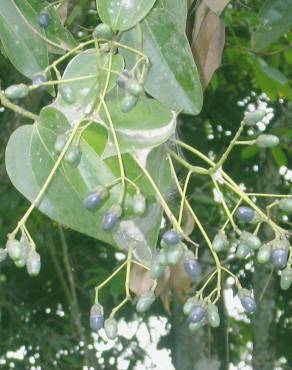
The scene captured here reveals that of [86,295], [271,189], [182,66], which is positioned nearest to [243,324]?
[86,295]

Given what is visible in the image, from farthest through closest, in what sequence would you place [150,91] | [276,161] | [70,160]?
[276,161] < [150,91] < [70,160]

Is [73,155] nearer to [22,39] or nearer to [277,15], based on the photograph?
[22,39]

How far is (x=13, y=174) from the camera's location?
1039 mm

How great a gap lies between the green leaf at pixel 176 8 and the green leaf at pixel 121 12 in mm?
79

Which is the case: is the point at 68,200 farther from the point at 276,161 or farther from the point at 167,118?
the point at 276,161

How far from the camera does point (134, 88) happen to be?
3.04 ft

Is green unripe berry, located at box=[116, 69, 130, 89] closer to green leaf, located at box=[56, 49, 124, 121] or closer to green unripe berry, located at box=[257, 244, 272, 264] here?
green leaf, located at box=[56, 49, 124, 121]

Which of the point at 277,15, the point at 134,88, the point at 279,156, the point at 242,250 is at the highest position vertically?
the point at 134,88

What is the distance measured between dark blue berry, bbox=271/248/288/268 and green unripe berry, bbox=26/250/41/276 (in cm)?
24

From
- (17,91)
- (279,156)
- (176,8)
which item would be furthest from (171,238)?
(279,156)

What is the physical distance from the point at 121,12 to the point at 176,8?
12cm

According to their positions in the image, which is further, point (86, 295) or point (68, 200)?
point (86, 295)

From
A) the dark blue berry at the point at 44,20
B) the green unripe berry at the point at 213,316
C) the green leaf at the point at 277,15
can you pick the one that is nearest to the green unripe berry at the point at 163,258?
the green unripe berry at the point at 213,316

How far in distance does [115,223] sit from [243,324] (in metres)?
2.76
